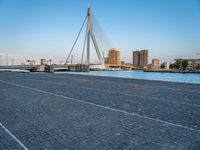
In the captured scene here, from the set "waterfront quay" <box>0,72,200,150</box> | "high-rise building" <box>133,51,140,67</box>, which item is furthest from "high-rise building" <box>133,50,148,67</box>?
"waterfront quay" <box>0,72,200,150</box>

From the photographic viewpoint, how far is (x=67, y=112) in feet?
17.8

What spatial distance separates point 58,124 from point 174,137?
2514 mm

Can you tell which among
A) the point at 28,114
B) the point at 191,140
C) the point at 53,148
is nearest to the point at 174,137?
the point at 191,140

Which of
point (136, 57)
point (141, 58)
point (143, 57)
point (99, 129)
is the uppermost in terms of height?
point (136, 57)

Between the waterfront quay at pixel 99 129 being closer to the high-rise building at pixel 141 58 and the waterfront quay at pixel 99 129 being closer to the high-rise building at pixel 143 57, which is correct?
the high-rise building at pixel 141 58

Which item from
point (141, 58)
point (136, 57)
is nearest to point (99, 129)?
point (141, 58)

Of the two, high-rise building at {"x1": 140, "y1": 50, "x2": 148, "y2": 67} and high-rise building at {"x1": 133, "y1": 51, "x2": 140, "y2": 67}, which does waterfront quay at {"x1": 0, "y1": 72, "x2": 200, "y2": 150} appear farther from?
high-rise building at {"x1": 133, "y1": 51, "x2": 140, "y2": 67}

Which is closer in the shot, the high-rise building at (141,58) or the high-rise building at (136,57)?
the high-rise building at (141,58)

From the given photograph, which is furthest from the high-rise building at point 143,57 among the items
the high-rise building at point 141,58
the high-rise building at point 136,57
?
the high-rise building at point 136,57

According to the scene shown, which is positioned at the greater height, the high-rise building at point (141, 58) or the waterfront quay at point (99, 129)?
the high-rise building at point (141, 58)

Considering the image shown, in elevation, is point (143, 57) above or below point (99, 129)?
above

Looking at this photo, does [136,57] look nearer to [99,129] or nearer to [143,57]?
[143,57]

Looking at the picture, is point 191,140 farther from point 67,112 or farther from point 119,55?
point 119,55

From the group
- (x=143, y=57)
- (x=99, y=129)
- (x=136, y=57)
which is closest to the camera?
(x=99, y=129)
